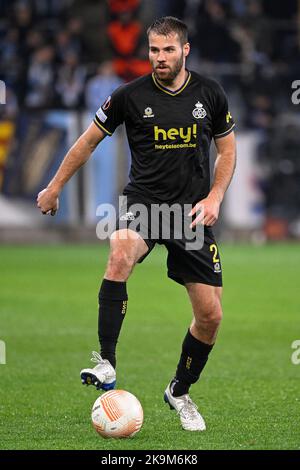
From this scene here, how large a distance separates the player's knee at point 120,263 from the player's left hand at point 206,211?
46 cm

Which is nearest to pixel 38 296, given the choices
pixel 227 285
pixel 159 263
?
pixel 227 285

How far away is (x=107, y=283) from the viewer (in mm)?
6922

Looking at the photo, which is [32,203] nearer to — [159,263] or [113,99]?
[159,263]

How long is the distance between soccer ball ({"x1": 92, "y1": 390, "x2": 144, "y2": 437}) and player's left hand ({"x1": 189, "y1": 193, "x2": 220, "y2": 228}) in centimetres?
115

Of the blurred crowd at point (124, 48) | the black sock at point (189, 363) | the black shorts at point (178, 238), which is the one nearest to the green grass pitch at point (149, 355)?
the black sock at point (189, 363)

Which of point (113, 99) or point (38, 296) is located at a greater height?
point (113, 99)

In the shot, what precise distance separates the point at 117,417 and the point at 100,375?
0.85 feet

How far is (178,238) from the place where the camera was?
708 cm

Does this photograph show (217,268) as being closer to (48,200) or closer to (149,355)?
(48,200)

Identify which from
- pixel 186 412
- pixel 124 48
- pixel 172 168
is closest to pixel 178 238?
pixel 172 168

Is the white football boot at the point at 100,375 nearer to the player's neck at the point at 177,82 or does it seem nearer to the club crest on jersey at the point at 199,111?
the club crest on jersey at the point at 199,111

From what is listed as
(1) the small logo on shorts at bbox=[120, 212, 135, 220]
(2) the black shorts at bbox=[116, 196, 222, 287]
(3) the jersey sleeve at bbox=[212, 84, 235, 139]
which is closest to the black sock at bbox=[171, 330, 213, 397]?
(2) the black shorts at bbox=[116, 196, 222, 287]

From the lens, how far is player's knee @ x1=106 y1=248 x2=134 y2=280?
686cm

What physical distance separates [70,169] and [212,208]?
94 cm
